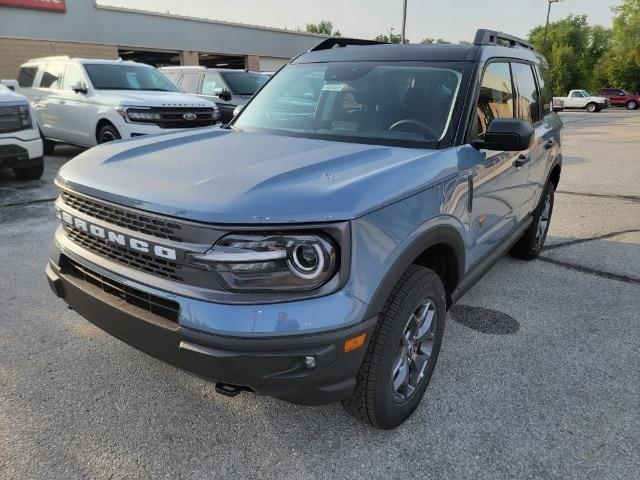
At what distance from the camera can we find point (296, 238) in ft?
6.02

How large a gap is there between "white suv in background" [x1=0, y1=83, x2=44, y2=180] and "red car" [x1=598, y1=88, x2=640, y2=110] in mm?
47586

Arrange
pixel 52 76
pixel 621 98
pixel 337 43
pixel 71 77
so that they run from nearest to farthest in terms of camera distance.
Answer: pixel 337 43 → pixel 71 77 → pixel 52 76 → pixel 621 98

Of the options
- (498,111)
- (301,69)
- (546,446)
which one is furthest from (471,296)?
(301,69)

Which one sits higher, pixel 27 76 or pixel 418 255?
pixel 27 76

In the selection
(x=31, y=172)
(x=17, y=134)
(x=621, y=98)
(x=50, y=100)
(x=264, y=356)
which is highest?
(x=621, y=98)

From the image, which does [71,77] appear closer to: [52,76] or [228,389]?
[52,76]

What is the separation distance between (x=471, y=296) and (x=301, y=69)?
86.5 inches

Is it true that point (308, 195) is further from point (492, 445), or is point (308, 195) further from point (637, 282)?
point (637, 282)

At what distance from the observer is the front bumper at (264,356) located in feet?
5.90

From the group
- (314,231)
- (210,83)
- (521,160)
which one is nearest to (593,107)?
(210,83)

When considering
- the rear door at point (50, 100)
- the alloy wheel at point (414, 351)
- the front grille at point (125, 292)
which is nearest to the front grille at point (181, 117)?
the rear door at point (50, 100)

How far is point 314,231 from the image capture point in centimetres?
183

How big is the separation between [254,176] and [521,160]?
228 cm

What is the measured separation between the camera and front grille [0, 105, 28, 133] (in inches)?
270
